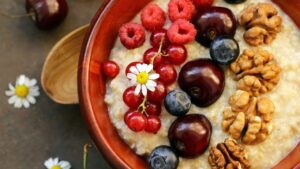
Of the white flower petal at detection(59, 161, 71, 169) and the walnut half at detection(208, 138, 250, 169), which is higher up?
the walnut half at detection(208, 138, 250, 169)

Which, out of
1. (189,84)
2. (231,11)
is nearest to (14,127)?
(189,84)

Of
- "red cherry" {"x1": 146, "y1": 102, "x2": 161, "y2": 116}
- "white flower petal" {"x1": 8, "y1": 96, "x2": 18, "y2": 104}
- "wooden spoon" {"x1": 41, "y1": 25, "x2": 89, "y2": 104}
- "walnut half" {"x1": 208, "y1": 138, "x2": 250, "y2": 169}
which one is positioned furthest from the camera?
"white flower petal" {"x1": 8, "y1": 96, "x2": 18, "y2": 104}

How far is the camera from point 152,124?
1614 millimetres

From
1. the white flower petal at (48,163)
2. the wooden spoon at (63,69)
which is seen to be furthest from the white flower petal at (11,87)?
the white flower petal at (48,163)

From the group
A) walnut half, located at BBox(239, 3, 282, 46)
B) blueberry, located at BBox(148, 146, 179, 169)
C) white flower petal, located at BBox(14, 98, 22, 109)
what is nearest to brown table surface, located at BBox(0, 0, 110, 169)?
white flower petal, located at BBox(14, 98, 22, 109)

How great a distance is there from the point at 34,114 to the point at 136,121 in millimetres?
644

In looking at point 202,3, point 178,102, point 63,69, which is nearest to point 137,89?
point 178,102

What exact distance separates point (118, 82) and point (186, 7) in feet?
1.04

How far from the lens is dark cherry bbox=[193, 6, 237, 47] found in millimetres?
1659

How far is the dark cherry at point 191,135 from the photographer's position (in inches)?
61.9

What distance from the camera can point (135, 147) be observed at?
1677 millimetres

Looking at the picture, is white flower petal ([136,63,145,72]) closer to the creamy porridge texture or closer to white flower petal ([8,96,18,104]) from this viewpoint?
the creamy porridge texture

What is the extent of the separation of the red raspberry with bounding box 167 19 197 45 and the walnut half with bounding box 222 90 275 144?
0.22m

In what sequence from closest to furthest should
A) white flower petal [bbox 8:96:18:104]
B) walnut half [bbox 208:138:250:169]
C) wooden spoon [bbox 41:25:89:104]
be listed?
1. walnut half [bbox 208:138:250:169]
2. wooden spoon [bbox 41:25:89:104]
3. white flower petal [bbox 8:96:18:104]
